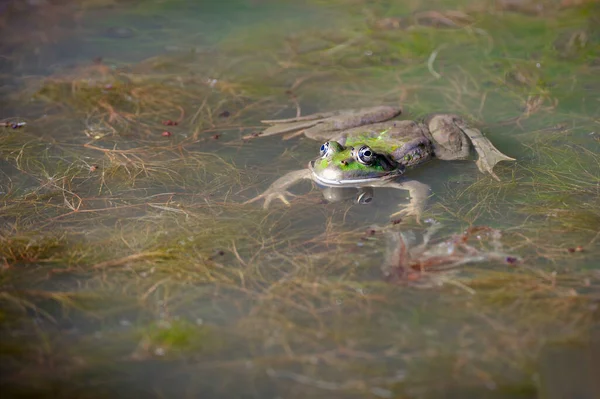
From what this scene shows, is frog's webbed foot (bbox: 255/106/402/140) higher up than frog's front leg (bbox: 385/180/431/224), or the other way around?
frog's webbed foot (bbox: 255/106/402/140)

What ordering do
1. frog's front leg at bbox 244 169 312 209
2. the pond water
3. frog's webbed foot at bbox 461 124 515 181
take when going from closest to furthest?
the pond water < frog's front leg at bbox 244 169 312 209 < frog's webbed foot at bbox 461 124 515 181

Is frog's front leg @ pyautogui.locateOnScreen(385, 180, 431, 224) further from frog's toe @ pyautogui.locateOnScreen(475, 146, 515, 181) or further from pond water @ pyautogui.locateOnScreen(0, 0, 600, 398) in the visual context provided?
frog's toe @ pyautogui.locateOnScreen(475, 146, 515, 181)

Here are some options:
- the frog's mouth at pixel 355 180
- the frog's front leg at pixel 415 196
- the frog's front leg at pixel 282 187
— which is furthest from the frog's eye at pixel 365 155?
the frog's front leg at pixel 282 187

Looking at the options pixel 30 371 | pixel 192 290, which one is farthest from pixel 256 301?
Result: pixel 30 371

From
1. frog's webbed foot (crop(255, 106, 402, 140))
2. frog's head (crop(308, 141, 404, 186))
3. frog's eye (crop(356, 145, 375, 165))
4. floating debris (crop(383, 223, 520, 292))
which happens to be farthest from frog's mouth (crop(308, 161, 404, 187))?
floating debris (crop(383, 223, 520, 292))

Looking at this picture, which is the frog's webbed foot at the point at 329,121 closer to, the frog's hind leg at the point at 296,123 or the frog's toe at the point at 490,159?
the frog's hind leg at the point at 296,123

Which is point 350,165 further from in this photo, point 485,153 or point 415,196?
point 485,153
